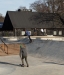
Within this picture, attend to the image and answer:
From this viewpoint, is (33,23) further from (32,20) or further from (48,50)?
(48,50)

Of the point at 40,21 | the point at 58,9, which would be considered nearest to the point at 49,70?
the point at 40,21

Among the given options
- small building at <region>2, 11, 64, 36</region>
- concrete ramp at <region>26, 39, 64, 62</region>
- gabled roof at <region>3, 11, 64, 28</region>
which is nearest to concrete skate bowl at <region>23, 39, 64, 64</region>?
concrete ramp at <region>26, 39, 64, 62</region>

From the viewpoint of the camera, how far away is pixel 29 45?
107 feet

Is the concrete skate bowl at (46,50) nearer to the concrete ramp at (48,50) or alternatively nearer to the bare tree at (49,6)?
the concrete ramp at (48,50)

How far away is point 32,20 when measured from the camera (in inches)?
2721

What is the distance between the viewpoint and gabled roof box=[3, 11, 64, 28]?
66625 mm

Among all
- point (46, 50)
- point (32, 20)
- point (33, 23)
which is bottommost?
point (46, 50)

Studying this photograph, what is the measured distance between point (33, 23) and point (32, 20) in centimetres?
159

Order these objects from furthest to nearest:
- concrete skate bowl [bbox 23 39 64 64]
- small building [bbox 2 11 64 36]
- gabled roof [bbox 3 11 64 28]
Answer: gabled roof [bbox 3 11 64 28] → small building [bbox 2 11 64 36] → concrete skate bowl [bbox 23 39 64 64]

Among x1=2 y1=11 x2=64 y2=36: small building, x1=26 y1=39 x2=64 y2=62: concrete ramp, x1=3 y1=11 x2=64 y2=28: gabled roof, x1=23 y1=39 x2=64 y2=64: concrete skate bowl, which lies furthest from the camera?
x1=3 y1=11 x2=64 y2=28: gabled roof

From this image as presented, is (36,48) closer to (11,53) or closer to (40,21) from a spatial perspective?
(11,53)

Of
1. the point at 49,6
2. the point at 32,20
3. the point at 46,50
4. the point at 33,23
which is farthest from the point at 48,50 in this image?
the point at 49,6

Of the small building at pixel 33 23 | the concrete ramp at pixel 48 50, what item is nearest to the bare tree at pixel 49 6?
the small building at pixel 33 23

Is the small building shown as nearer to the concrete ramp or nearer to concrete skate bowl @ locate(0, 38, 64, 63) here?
the concrete ramp
